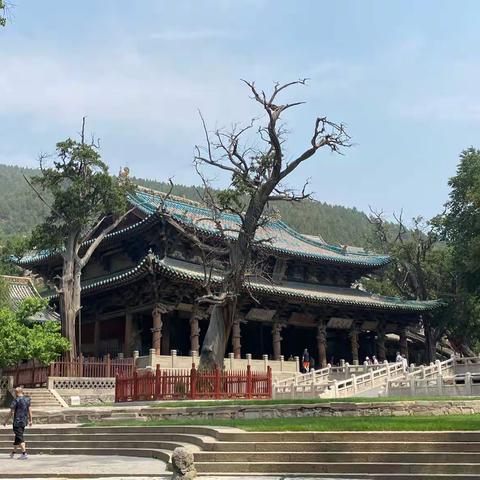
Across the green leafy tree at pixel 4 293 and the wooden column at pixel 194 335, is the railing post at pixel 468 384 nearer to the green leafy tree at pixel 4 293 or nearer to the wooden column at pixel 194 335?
the wooden column at pixel 194 335

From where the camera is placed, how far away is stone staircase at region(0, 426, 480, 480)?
31.9 ft

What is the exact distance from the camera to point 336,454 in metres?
10.5

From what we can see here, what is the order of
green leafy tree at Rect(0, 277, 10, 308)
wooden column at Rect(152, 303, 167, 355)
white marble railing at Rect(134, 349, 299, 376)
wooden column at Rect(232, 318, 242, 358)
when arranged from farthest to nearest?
green leafy tree at Rect(0, 277, 10, 308) < wooden column at Rect(232, 318, 242, 358) < wooden column at Rect(152, 303, 167, 355) < white marble railing at Rect(134, 349, 299, 376)

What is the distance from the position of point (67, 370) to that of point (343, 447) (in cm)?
1760

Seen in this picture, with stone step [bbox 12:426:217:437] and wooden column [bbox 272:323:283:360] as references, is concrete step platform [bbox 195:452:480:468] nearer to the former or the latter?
stone step [bbox 12:426:217:437]

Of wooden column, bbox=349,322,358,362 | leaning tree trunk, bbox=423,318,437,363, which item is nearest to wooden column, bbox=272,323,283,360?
wooden column, bbox=349,322,358,362

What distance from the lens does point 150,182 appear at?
478 ft

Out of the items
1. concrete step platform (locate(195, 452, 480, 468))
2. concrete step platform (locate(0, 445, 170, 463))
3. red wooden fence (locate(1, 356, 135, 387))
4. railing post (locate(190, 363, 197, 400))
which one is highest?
red wooden fence (locate(1, 356, 135, 387))

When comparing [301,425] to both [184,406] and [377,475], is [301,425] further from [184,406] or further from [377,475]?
[184,406]

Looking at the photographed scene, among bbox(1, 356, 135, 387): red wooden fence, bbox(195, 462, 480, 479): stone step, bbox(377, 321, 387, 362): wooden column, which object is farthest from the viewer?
bbox(377, 321, 387, 362): wooden column

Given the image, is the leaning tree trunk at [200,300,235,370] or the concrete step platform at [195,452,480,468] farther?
the leaning tree trunk at [200,300,235,370]

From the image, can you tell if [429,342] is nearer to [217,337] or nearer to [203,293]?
[203,293]

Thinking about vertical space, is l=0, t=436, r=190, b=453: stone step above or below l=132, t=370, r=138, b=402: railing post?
below

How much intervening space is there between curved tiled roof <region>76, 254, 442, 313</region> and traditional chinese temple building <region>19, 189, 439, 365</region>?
0.07m
